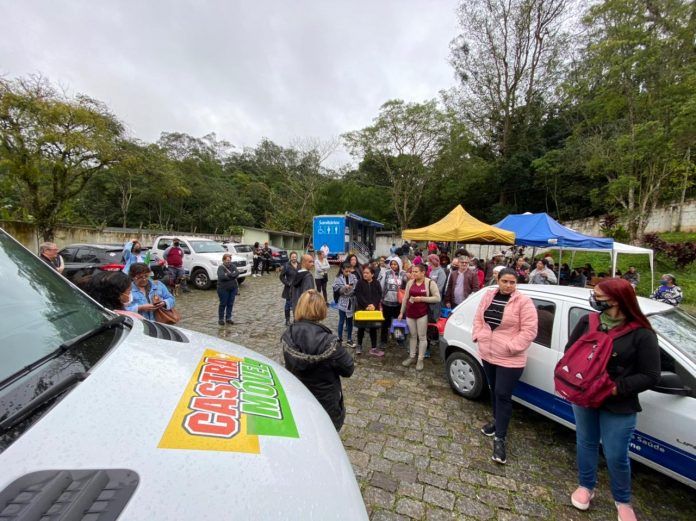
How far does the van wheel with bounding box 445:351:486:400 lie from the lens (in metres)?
3.59

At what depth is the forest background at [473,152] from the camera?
10.2m

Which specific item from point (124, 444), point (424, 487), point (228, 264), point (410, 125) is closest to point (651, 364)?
point (424, 487)

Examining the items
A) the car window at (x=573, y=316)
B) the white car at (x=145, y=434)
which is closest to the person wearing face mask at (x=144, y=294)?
the white car at (x=145, y=434)

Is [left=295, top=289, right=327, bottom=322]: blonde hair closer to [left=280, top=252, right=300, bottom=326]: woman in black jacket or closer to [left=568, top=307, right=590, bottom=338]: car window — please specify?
[left=568, top=307, right=590, bottom=338]: car window

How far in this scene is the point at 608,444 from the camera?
210 centimetres

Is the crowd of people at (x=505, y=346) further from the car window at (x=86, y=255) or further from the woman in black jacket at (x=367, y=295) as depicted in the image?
the car window at (x=86, y=255)

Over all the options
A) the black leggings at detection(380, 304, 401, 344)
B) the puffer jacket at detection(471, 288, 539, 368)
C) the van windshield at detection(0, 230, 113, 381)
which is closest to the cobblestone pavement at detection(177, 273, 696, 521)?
the puffer jacket at detection(471, 288, 539, 368)

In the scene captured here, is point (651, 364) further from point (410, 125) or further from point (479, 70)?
point (479, 70)

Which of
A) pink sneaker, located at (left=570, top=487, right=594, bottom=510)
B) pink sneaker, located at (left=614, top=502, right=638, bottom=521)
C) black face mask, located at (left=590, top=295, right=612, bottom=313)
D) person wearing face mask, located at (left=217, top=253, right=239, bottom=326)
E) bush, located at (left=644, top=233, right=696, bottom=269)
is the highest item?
bush, located at (left=644, top=233, right=696, bottom=269)

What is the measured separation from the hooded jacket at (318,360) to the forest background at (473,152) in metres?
13.1

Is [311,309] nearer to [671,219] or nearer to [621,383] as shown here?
[621,383]

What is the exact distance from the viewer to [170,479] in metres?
0.85

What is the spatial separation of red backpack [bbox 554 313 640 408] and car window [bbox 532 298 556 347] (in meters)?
0.84

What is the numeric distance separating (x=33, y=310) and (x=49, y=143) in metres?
13.1
